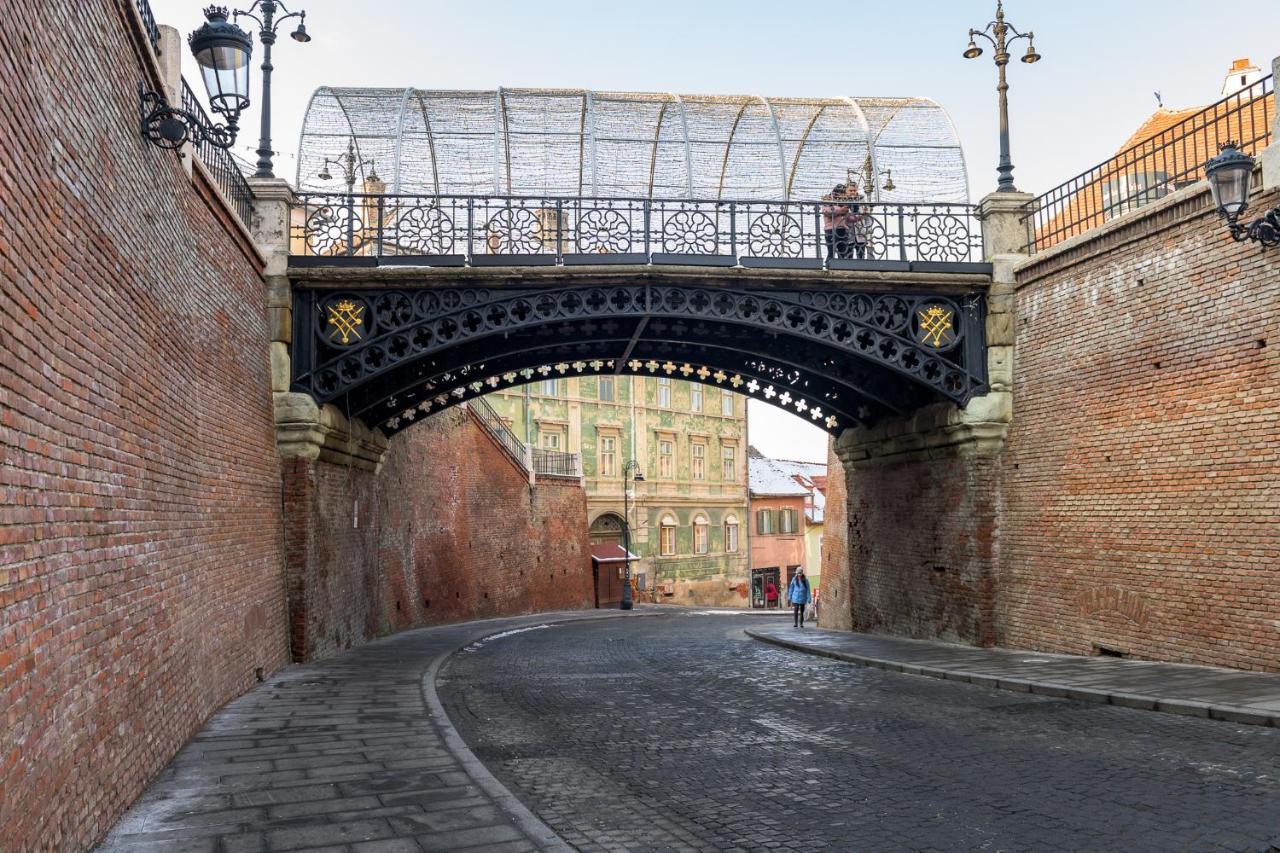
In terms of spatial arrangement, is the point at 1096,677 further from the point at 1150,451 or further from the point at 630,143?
the point at 630,143

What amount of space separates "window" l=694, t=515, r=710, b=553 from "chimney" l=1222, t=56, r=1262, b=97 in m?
34.0

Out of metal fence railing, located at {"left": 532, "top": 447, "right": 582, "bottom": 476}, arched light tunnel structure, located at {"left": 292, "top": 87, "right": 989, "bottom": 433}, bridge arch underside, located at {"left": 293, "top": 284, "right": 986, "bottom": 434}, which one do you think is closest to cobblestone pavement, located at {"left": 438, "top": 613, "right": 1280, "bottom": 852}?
bridge arch underside, located at {"left": 293, "top": 284, "right": 986, "bottom": 434}

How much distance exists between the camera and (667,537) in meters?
55.7

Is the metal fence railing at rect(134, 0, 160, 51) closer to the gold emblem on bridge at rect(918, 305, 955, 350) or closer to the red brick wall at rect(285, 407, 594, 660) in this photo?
the red brick wall at rect(285, 407, 594, 660)

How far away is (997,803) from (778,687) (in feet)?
22.6

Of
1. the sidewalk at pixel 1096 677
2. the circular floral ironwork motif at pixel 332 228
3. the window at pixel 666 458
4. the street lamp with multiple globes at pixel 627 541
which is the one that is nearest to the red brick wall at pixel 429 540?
the street lamp with multiple globes at pixel 627 541

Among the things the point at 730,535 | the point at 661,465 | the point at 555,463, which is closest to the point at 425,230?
the point at 555,463

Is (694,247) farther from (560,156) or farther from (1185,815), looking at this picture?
(1185,815)

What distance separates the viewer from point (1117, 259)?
14.1m

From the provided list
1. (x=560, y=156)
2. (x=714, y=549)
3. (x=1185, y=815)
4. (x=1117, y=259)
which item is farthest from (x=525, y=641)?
(x=714, y=549)

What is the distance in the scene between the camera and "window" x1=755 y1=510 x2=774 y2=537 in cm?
6234

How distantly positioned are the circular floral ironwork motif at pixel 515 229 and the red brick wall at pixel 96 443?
611cm

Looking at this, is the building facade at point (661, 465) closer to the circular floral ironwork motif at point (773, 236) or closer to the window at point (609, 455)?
the window at point (609, 455)

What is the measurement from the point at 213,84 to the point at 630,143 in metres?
9.71
